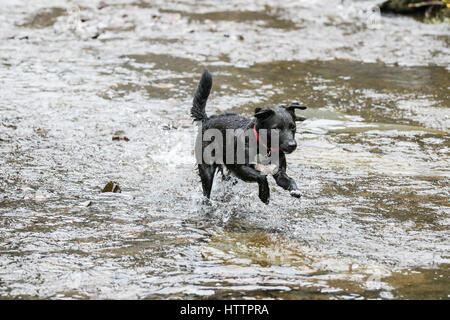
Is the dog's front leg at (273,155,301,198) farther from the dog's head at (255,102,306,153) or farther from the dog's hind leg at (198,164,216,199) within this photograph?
the dog's hind leg at (198,164,216,199)

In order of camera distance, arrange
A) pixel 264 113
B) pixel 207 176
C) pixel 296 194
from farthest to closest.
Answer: pixel 207 176, pixel 296 194, pixel 264 113

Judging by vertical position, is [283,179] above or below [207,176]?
above

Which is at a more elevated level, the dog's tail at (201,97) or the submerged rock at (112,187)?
the dog's tail at (201,97)

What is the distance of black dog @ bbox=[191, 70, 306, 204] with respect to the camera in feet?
19.7

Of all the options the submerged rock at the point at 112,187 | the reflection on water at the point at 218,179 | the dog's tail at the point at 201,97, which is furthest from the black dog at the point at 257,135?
the submerged rock at the point at 112,187

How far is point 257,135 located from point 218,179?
1472 mm

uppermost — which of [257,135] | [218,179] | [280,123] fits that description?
[280,123]

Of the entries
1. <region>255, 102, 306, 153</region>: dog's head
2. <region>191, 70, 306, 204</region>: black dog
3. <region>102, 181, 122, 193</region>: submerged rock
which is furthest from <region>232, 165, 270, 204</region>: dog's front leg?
<region>102, 181, 122, 193</region>: submerged rock

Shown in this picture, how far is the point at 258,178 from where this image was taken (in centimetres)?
622

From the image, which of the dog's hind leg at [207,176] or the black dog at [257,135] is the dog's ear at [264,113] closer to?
the black dog at [257,135]

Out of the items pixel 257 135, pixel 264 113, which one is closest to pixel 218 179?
pixel 257 135

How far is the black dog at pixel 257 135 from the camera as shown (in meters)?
6.01

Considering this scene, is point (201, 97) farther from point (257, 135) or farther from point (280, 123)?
point (280, 123)

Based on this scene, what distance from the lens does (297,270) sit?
4910 millimetres
